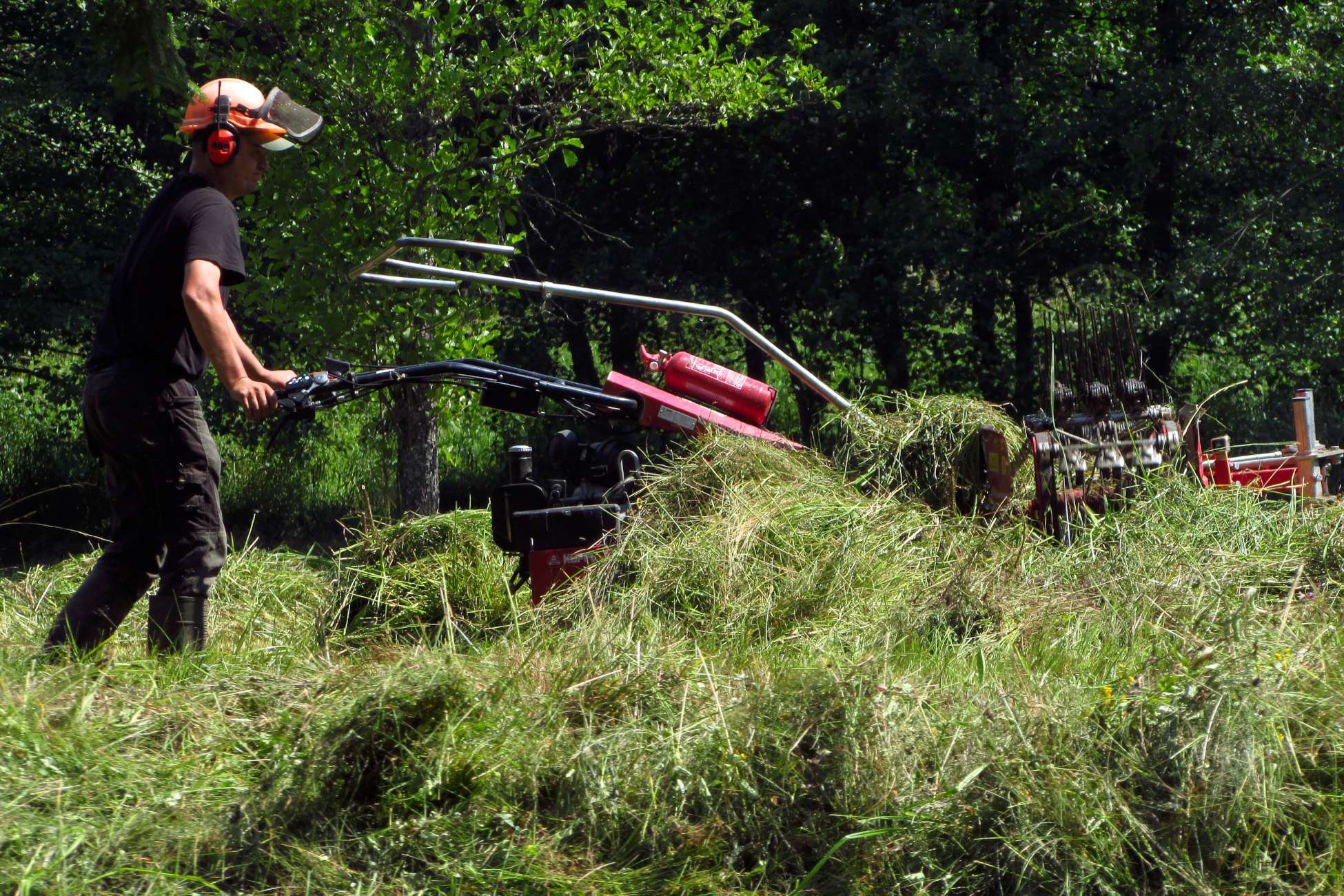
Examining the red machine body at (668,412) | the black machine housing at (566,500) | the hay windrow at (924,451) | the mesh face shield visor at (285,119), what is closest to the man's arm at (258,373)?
the mesh face shield visor at (285,119)

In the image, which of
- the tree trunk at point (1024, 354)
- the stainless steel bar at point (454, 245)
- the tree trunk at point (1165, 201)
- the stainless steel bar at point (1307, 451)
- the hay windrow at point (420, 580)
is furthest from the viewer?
the tree trunk at point (1024, 354)

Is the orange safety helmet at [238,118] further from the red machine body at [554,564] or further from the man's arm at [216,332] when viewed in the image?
the red machine body at [554,564]

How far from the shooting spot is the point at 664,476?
4535 mm

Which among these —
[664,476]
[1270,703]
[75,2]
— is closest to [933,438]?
[664,476]

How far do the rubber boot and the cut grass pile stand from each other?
0.07 meters

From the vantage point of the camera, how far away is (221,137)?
13.1 ft

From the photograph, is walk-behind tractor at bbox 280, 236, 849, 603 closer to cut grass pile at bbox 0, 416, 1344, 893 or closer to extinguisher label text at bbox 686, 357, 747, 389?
extinguisher label text at bbox 686, 357, 747, 389

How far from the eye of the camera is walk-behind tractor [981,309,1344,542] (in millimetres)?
4762

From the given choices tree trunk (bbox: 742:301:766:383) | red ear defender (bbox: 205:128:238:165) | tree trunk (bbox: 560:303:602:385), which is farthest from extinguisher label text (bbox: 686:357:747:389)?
tree trunk (bbox: 560:303:602:385)

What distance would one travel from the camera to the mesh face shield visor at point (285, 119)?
4070 millimetres

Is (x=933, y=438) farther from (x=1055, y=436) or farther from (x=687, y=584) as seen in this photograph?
(x=687, y=584)

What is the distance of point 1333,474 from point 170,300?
6.89 m

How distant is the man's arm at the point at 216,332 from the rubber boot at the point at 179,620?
55 cm

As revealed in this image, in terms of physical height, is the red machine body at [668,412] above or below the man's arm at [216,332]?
below
